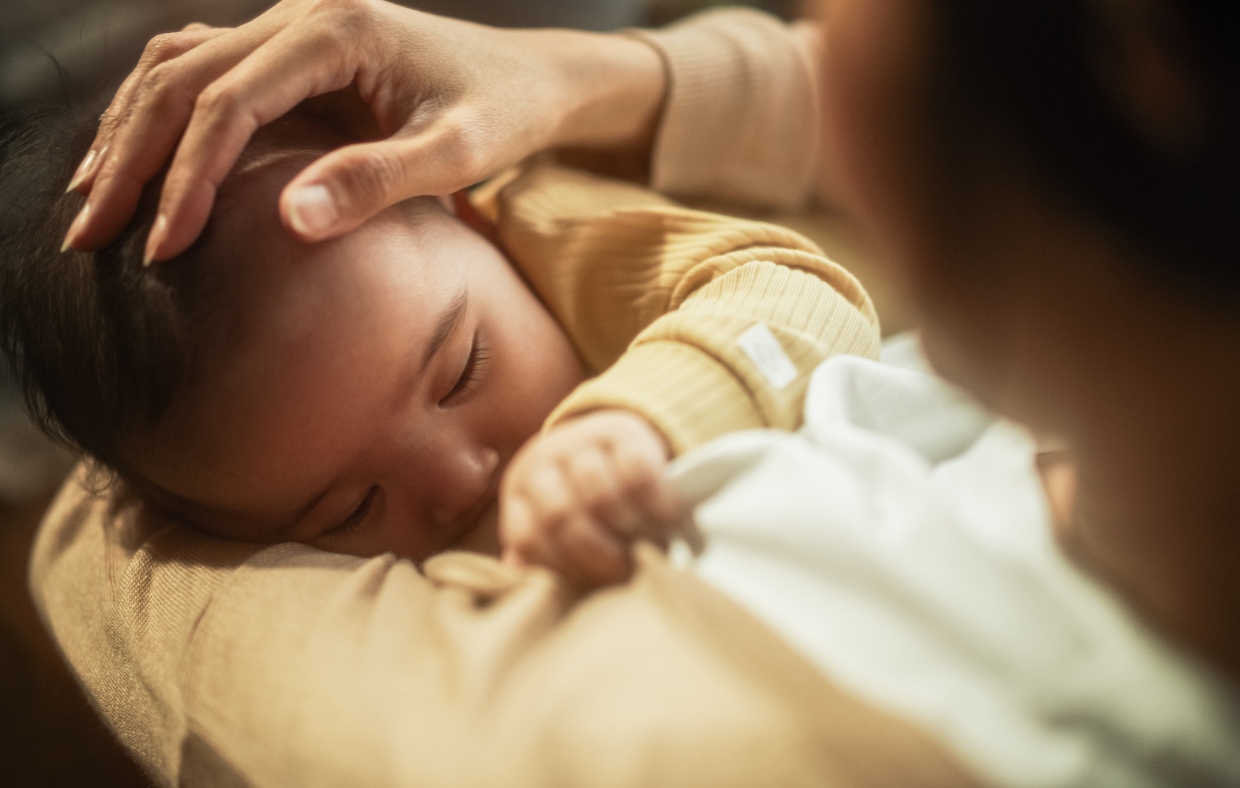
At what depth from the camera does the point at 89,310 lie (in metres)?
0.63

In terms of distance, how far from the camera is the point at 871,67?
37 cm

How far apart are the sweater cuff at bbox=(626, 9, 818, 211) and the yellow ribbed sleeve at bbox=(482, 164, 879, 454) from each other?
130mm

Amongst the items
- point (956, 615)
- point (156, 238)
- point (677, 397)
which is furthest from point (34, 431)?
point (956, 615)

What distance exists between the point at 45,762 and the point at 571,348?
0.93 metres

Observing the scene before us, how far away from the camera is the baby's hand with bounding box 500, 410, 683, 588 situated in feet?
1.50

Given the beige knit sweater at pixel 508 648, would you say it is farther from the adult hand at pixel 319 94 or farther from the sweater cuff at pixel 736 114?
the sweater cuff at pixel 736 114

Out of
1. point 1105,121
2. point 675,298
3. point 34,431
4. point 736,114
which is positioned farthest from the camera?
point 34,431

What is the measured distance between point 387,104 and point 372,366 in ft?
0.89

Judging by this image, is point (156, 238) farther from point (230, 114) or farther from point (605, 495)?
point (605, 495)

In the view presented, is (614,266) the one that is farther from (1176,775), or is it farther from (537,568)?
(1176,775)

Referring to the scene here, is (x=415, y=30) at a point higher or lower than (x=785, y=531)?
higher

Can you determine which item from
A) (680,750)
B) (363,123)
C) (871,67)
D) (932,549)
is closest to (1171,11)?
(871,67)

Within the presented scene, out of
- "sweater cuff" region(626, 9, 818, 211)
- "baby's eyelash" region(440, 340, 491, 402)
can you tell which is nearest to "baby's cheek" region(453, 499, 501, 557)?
"baby's eyelash" region(440, 340, 491, 402)

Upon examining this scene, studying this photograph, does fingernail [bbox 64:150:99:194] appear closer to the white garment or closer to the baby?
the baby
